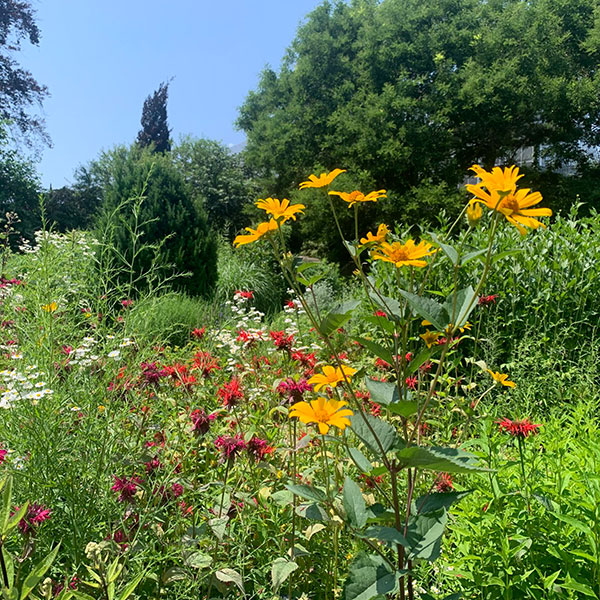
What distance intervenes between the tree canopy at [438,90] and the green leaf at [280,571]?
11199 mm

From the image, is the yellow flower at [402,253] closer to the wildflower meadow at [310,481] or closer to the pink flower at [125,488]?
the wildflower meadow at [310,481]

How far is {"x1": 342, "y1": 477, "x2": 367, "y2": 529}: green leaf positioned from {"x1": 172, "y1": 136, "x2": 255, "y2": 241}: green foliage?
13919 mm

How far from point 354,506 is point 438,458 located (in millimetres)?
242

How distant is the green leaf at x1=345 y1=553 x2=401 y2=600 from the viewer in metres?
0.89

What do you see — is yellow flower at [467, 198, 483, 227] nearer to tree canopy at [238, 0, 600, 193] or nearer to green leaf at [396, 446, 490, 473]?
green leaf at [396, 446, 490, 473]

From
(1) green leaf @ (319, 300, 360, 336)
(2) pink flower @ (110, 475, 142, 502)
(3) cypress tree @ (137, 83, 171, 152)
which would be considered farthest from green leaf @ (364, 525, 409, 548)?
(3) cypress tree @ (137, 83, 171, 152)

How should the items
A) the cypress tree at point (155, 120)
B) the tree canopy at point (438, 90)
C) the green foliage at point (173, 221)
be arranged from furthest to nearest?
the cypress tree at point (155, 120) → the tree canopy at point (438, 90) → the green foliage at point (173, 221)

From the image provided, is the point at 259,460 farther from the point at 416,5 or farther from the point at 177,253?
the point at 416,5

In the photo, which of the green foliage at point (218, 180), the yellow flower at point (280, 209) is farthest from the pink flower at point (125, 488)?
the green foliage at point (218, 180)

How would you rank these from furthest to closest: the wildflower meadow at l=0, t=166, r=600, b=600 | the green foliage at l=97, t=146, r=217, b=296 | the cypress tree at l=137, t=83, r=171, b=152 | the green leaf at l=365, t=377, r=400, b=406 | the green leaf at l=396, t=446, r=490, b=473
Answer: the cypress tree at l=137, t=83, r=171, b=152
the green foliage at l=97, t=146, r=217, b=296
the green leaf at l=365, t=377, r=400, b=406
the wildflower meadow at l=0, t=166, r=600, b=600
the green leaf at l=396, t=446, r=490, b=473

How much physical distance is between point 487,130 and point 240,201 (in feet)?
24.9

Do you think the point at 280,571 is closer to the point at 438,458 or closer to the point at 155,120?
the point at 438,458

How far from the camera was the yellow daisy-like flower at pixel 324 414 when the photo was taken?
92 cm

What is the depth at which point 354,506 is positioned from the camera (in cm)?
96
